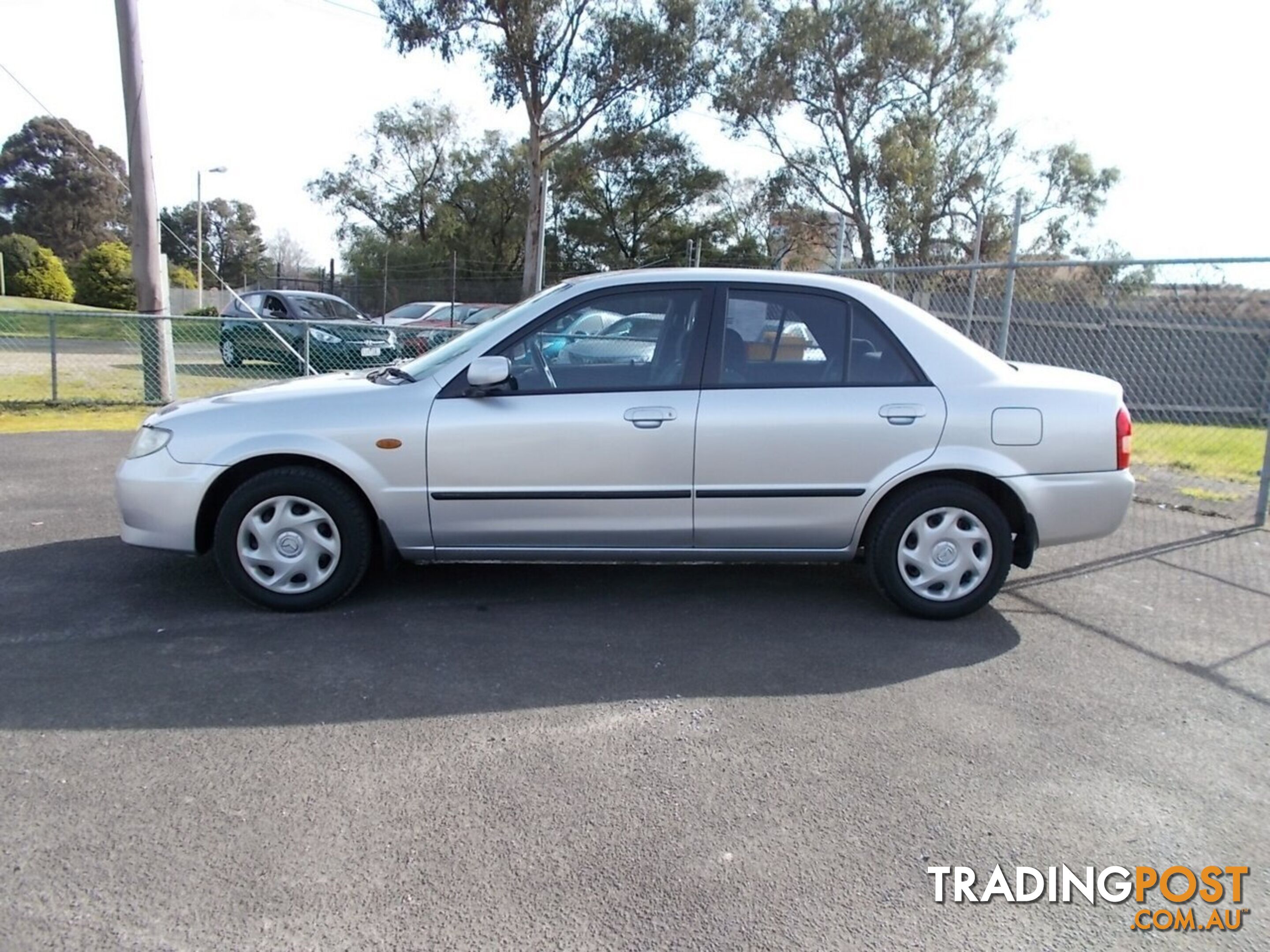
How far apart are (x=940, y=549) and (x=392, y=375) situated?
9.23 feet

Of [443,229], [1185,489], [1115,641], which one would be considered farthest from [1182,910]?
[443,229]

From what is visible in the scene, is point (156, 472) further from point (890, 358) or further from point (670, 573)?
point (890, 358)

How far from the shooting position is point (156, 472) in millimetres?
4219

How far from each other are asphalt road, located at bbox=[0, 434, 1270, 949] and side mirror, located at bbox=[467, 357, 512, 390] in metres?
1.13

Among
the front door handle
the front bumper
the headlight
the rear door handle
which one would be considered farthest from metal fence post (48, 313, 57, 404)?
the rear door handle

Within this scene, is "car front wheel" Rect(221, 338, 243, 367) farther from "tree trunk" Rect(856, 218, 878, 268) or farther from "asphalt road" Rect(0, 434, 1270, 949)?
"tree trunk" Rect(856, 218, 878, 268)

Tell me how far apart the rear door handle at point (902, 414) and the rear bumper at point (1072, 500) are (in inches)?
20.9

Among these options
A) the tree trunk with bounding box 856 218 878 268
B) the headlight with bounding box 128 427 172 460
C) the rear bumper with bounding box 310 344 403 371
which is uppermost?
the tree trunk with bounding box 856 218 878 268

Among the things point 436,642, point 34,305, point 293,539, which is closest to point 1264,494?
point 436,642

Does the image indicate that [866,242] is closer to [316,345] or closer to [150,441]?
[316,345]

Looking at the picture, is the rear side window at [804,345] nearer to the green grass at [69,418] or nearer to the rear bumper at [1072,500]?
the rear bumper at [1072,500]

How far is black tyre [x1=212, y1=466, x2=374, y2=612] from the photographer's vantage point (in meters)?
4.19

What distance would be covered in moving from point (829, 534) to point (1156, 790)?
176cm

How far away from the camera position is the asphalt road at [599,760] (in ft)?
7.68
